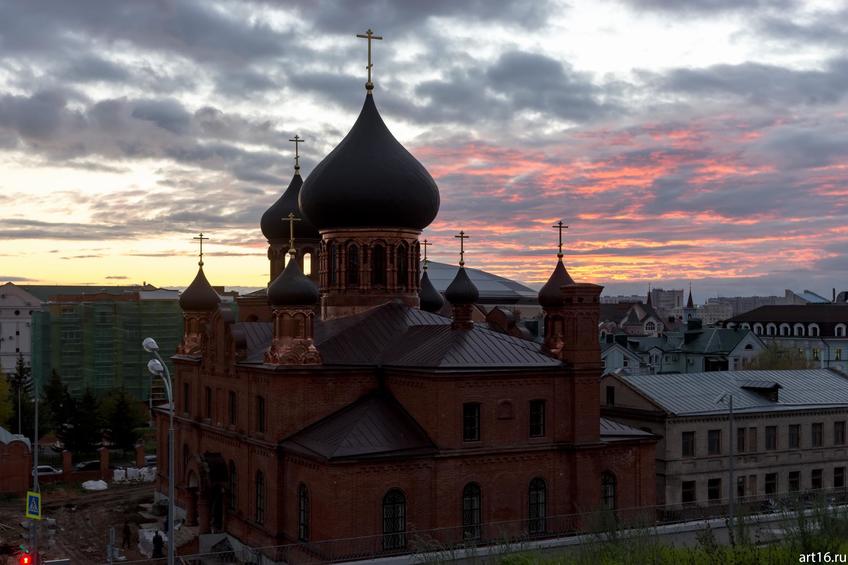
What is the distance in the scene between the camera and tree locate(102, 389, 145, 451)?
62406 millimetres

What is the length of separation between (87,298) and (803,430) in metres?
74.3

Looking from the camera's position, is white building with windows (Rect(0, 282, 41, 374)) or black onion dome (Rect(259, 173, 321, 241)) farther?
white building with windows (Rect(0, 282, 41, 374))

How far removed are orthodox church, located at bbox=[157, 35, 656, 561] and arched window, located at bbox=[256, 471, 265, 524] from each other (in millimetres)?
70

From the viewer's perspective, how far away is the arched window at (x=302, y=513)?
30.5 metres

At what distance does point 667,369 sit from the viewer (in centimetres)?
8062

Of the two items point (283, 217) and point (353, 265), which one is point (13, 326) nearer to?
point (283, 217)

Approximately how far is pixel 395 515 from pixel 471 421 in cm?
382

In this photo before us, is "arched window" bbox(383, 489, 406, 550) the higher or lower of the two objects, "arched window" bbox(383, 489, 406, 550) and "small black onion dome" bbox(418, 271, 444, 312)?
the lower

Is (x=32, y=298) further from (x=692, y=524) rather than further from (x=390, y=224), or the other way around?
(x=692, y=524)

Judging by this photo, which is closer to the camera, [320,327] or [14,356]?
[320,327]

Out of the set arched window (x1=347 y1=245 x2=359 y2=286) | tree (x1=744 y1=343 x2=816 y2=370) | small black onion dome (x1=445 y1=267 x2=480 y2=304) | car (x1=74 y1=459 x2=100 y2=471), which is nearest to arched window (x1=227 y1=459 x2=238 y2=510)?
arched window (x1=347 y1=245 x2=359 y2=286)

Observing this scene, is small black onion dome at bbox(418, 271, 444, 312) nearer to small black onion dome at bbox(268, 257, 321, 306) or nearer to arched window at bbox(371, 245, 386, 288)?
arched window at bbox(371, 245, 386, 288)

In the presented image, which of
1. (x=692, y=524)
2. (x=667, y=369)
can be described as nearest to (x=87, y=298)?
(x=667, y=369)

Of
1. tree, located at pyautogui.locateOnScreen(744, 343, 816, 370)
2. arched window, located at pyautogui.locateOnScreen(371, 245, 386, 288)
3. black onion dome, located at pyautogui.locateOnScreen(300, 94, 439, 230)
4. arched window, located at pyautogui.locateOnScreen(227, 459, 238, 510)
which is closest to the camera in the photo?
arched window, located at pyautogui.locateOnScreen(227, 459, 238, 510)
